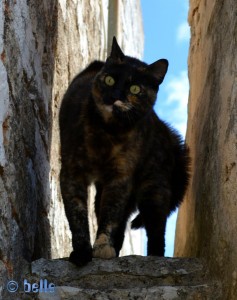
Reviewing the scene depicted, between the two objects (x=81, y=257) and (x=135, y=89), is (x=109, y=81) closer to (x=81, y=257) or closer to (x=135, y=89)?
(x=135, y=89)

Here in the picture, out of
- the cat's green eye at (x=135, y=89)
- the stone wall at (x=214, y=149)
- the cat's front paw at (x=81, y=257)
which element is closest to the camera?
the stone wall at (x=214, y=149)

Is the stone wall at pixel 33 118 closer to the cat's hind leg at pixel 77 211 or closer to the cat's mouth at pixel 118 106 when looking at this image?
the cat's hind leg at pixel 77 211

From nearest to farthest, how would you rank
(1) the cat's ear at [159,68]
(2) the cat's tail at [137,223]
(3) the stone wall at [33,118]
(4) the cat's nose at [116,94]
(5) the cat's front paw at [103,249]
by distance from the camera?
1. (3) the stone wall at [33,118]
2. (5) the cat's front paw at [103,249]
3. (4) the cat's nose at [116,94]
4. (1) the cat's ear at [159,68]
5. (2) the cat's tail at [137,223]

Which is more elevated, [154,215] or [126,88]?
[126,88]

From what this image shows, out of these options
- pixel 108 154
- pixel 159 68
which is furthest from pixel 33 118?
pixel 159 68

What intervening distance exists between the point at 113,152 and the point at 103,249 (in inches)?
20.6

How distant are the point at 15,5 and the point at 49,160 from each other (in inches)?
45.2

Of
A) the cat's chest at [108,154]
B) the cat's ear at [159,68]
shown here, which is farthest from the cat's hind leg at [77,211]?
the cat's ear at [159,68]

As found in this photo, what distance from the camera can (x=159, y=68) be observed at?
3.71m

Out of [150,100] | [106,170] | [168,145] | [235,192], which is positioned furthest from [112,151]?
[235,192]

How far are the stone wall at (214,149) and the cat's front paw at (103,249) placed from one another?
0.45 meters

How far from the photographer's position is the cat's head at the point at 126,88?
3.46 metres

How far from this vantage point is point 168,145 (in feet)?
13.4

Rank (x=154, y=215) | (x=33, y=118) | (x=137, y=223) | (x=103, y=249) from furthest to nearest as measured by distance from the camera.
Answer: (x=137, y=223) < (x=154, y=215) < (x=33, y=118) < (x=103, y=249)
